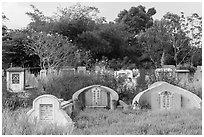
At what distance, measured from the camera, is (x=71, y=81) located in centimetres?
483

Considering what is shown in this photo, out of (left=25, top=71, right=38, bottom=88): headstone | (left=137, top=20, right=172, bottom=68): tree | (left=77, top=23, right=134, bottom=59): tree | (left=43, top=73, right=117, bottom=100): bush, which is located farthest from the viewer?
(left=137, top=20, right=172, bottom=68): tree

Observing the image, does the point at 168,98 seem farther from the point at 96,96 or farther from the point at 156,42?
the point at 156,42

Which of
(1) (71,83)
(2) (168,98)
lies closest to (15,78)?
(1) (71,83)

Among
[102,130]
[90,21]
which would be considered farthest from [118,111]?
[90,21]

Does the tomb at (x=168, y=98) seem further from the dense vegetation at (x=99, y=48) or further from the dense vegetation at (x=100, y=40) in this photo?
the dense vegetation at (x=100, y=40)

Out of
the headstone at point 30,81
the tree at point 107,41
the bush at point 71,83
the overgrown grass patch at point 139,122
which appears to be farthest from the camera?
the tree at point 107,41

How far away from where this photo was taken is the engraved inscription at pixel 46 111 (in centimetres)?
339

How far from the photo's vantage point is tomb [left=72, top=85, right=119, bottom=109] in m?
4.35

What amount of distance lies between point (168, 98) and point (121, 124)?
1.05 m

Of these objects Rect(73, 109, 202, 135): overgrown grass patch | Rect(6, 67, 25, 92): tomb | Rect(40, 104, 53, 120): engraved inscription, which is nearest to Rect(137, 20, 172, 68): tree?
Rect(6, 67, 25, 92): tomb

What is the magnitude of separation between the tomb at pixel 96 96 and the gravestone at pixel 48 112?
964 mm

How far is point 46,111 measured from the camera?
341cm

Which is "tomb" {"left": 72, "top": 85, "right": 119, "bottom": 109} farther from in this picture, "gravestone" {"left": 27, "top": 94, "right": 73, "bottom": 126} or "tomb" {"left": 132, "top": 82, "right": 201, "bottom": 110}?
"gravestone" {"left": 27, "top": 94, "right": 73, "bottom": 126}

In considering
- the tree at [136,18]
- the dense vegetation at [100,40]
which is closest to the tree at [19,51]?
the dense vegetation at [100,40]
